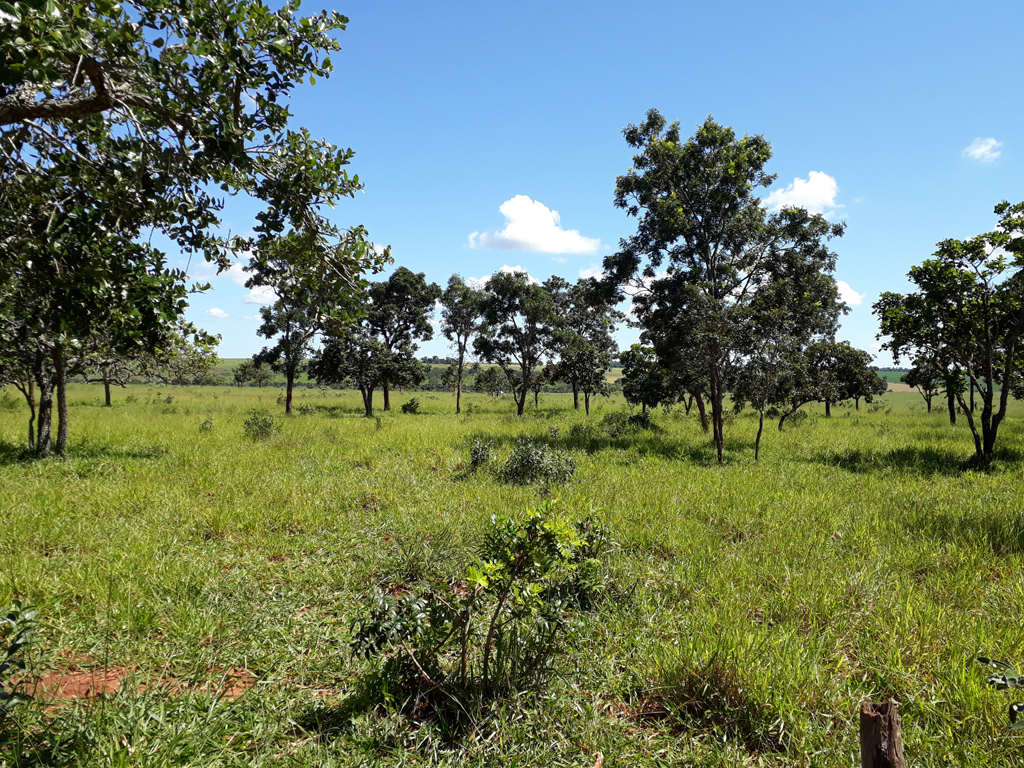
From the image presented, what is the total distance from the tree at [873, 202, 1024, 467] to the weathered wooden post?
15463 mm

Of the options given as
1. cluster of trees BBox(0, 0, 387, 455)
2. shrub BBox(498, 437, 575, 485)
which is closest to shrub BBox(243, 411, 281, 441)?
shrub BBox(498, 437, 575, 485)

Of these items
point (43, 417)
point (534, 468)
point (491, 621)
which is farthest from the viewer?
point (43, 417)

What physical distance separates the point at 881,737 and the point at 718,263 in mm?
17227

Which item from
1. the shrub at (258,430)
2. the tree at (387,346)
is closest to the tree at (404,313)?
the tree at (387,346)

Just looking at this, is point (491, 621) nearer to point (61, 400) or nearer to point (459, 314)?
point (61, 400)

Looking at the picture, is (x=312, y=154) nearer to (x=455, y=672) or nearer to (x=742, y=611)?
(x=455, y=672)

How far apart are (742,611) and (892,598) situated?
179cm

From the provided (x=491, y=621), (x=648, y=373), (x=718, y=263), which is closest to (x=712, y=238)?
(x=718, y=263)

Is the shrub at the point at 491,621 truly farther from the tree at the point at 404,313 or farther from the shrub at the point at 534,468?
the tree at the point at 404,313

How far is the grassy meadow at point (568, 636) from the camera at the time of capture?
3.08m

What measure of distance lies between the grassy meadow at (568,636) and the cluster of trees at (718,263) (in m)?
5.84

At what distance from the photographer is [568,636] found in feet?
13.2

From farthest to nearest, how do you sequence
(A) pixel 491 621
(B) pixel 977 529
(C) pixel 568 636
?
(B) pixel 977 529 → (C) pixel 568 636 → (A) pixel 491 621

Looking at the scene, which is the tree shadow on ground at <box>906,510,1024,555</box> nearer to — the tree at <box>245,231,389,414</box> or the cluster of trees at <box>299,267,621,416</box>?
the tree at <box>245,231,389,414</box>
